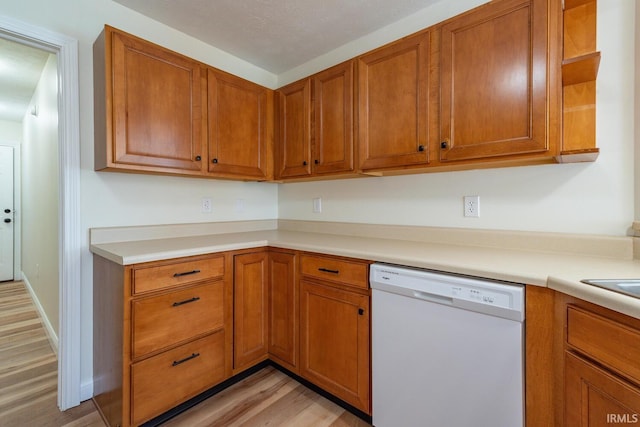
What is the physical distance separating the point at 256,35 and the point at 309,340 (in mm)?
2101

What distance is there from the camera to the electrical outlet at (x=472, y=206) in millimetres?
1631

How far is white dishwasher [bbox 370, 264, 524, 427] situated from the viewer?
1.03m

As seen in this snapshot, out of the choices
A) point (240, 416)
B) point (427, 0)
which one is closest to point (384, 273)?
point (240, 416)

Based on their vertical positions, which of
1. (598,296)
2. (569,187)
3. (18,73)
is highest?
(18,73)

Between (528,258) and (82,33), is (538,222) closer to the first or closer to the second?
(528,258)

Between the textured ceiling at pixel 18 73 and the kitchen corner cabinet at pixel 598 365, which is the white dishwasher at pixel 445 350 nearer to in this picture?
the kitchen corner cabinet at pixel 598 365

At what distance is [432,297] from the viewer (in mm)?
1208

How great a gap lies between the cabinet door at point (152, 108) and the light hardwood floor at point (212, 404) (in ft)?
4.55

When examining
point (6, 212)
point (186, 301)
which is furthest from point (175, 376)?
point (6, 212)

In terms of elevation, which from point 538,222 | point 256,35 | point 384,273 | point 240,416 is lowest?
point 240,416

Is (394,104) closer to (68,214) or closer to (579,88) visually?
(579,88)

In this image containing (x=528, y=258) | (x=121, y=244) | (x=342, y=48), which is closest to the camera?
(x=528, y=258)

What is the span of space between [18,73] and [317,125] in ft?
9.62

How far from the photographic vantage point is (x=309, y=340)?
5.64ft
